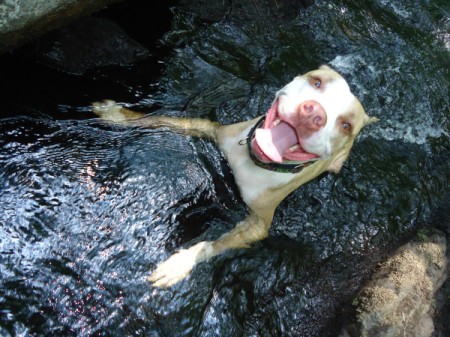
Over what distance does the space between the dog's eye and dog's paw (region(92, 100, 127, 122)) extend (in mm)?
1619

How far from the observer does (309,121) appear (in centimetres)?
307

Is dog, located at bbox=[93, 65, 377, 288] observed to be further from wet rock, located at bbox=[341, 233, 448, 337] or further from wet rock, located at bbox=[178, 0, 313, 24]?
wet rock, located at bbox=[178, 0, 313, 24]

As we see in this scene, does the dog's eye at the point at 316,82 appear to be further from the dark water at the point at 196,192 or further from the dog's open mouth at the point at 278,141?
the dark water at the point at 196,192

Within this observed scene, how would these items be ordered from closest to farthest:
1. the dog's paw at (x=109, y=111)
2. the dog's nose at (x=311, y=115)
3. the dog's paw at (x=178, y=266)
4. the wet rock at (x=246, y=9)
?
1. the dog's nose at (x=311, y=115)
2. the dog's paw at (x=178, y=266)
3. the dog's paw at (x=109, y=111)
4. the wet rock at (x=246, y=9)

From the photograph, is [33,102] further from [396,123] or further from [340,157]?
[396,123]

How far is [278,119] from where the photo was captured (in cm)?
327

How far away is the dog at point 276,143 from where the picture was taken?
317 cm

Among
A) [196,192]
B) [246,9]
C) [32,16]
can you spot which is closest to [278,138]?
[196,192]

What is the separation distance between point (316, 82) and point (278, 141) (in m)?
0.50

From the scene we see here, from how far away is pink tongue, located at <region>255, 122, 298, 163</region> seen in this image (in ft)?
10.4

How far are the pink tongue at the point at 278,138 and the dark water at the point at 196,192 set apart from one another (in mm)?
809

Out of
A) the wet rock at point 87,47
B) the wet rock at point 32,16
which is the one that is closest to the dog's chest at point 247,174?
the wet rock at point 87,47

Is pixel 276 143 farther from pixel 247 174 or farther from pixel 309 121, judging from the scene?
pixel 247 174

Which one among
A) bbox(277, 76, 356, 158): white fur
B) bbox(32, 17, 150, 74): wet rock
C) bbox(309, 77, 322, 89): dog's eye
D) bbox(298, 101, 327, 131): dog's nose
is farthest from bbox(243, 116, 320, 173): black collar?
bbox(32, 17, 150, 74): wet rock
